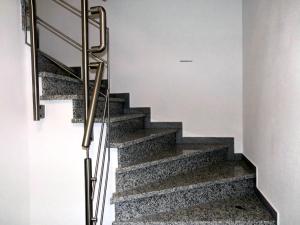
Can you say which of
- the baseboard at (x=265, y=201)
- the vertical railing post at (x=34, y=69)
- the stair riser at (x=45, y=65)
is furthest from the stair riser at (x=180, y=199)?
the stair riser at (x=45, y=65)

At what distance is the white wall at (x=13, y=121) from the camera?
196 cm

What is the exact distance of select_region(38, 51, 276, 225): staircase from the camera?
1962mm

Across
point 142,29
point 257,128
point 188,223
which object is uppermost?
point 142,29

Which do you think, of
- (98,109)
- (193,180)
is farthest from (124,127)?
(193,180)

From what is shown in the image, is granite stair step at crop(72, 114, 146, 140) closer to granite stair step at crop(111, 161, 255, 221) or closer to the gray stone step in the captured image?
the gray stone step

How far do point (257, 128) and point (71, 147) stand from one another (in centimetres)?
156

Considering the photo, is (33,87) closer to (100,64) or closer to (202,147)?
(100,64)

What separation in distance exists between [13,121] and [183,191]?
1.40m

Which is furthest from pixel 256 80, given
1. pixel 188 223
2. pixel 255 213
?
pixel 188 223

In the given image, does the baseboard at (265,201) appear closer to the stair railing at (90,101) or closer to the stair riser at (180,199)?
the stair riser at (180,199)

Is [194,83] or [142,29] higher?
[142,29]

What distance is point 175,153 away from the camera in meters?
2.52

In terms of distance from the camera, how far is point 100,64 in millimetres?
1974

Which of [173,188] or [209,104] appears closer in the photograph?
[173,188]
